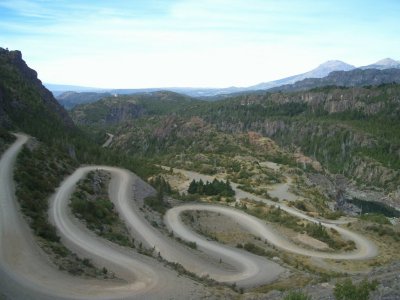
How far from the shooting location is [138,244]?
2010 inches

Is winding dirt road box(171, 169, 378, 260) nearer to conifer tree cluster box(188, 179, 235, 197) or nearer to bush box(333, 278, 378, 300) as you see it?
conifer tree cluster box(188, 179, 235, 197)

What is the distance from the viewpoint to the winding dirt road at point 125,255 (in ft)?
104

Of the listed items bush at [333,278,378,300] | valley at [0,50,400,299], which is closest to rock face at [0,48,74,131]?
valley at [0,50,400,299]

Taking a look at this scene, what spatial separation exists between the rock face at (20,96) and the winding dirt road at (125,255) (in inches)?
1245

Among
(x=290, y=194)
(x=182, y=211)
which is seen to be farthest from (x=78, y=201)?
(x=290, y=194)

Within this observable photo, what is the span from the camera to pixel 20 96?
119750 millimetres

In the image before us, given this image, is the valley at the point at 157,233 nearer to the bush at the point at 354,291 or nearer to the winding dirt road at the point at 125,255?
the winding dirt road at the point at 125,255

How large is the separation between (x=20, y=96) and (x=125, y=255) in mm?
90097

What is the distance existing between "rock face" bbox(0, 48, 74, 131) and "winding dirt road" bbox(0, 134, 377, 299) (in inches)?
1245

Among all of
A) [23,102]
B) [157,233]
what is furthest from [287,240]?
[23,102]

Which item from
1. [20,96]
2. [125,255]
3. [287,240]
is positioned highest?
[20,96]

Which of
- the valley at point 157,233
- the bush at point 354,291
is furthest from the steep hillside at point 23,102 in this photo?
the bush at point 354,291

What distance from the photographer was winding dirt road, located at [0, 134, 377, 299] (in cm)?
3158

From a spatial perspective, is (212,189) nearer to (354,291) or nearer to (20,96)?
(20,96)
